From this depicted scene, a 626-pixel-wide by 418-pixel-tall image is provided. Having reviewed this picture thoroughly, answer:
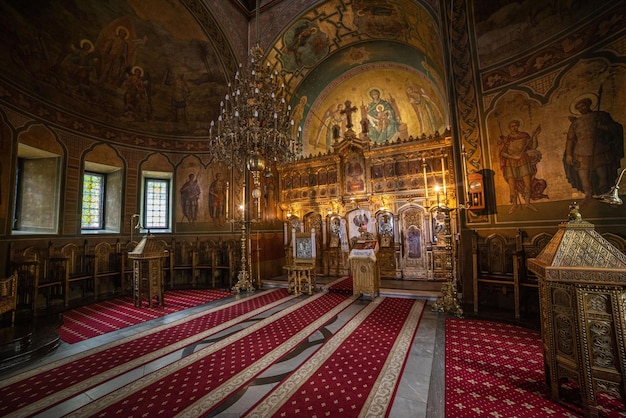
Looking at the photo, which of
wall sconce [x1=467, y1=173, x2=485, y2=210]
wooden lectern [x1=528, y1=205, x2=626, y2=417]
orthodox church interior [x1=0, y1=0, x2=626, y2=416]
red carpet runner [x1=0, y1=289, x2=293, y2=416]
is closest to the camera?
wooden lectern [x1=528, y1=205, x2=626, y2=417]

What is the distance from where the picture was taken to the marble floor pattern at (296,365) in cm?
275

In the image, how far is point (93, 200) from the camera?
9617 mm

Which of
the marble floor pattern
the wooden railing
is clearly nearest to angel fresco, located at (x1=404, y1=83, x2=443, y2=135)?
the marble floor pattern

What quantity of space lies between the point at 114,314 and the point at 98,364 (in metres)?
3.10

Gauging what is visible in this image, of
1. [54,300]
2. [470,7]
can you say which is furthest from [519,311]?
[54,300]

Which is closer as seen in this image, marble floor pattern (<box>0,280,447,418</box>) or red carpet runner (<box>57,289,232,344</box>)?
marble floor pattern (<box>0,280,447,418</box>)

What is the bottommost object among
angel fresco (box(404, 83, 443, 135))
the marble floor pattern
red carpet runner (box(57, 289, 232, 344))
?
red carpet runner (box(57, 289, 232, 344))

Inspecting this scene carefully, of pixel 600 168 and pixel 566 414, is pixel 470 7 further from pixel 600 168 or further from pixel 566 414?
pixel 566 414

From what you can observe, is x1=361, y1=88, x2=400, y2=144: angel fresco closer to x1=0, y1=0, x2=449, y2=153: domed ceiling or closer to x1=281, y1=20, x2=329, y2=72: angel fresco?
x1=0, y1=0, x2=449, y2=153: domed ceiling

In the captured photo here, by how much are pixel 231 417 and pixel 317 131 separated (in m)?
12.1

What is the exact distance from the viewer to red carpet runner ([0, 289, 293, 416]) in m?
3.03

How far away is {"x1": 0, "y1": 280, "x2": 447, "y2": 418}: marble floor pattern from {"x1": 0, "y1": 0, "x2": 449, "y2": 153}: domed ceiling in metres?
6.84

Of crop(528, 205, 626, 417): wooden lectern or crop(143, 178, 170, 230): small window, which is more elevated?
crop(143, 178, 170, 230): small window

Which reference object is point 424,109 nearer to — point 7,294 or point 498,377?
point 498,377
